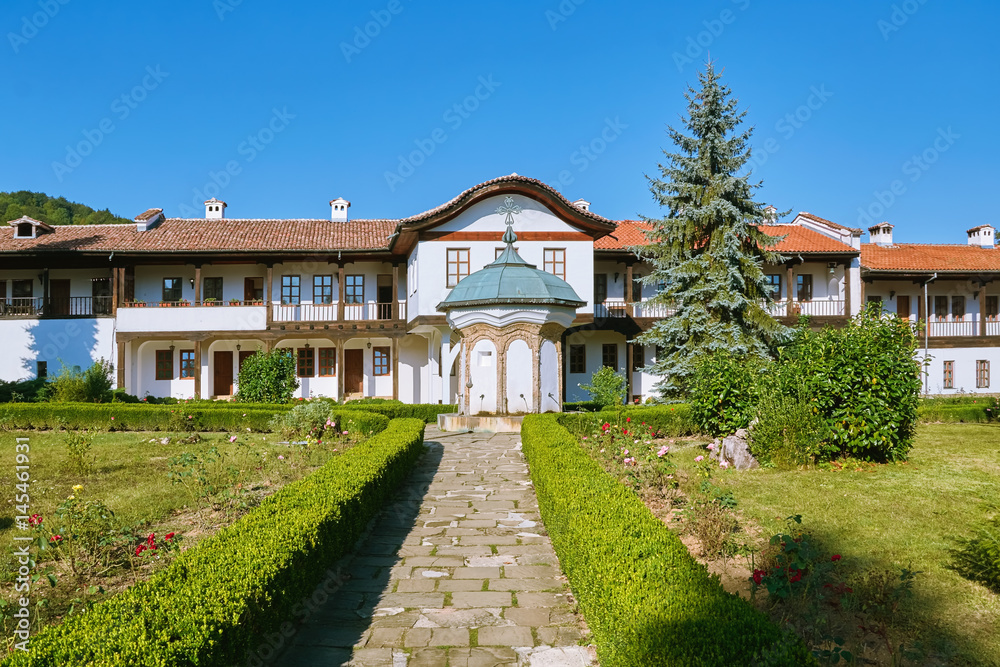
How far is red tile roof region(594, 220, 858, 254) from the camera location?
24812 millimetres

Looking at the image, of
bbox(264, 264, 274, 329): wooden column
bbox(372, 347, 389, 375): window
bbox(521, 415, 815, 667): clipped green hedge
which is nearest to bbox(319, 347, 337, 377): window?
bbox(372, 347, 389, 375): window

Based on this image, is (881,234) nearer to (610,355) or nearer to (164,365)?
(610,355)

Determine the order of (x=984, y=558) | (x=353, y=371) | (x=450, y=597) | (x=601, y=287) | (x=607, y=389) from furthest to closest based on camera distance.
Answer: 1. (x=353, y=371)
2. (x=601, y=287)
3. (x=607, y=389)
4. (x=450, y=597)
5. (x=984, y=558)

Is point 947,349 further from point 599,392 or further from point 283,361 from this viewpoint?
point 283,361

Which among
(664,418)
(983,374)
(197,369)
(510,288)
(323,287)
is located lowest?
(664,418)

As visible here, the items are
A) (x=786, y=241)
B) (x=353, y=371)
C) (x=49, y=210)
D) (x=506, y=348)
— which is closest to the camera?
(x=506, y=348)

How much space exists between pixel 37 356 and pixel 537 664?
2472 centimetres

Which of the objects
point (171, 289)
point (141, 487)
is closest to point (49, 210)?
point (171, 289)

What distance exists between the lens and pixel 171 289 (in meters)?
24.9

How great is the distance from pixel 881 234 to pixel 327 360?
80.1 ft

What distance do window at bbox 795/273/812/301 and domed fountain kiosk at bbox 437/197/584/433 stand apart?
50.6 ft

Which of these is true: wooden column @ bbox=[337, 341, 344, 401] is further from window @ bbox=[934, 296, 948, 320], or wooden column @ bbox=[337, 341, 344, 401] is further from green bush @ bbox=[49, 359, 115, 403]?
window @ bbox=[934, 296, 948, 320]

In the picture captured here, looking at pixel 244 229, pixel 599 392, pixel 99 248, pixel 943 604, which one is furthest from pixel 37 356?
pixel 943 604

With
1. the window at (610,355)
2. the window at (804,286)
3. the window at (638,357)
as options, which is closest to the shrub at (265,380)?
the window at (610,355)
